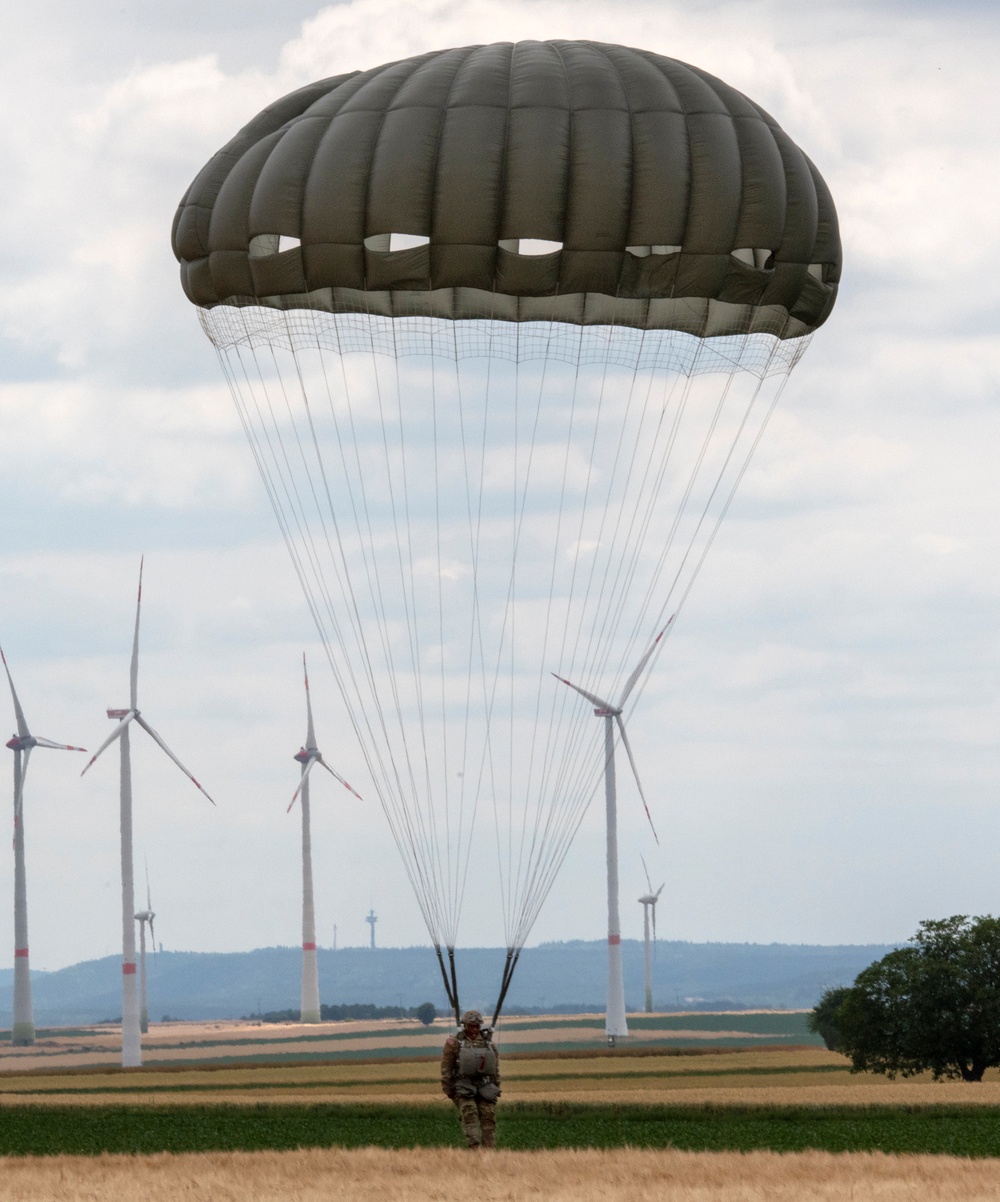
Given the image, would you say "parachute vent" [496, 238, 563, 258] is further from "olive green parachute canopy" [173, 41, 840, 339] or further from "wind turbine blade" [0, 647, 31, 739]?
"wind turbine blade" [0, 647, 31, 739]

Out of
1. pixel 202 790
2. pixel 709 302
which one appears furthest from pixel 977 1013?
pixel 202 790

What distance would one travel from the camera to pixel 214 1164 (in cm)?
2958

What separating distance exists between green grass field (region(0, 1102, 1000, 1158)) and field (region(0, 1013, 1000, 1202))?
0.22 feet

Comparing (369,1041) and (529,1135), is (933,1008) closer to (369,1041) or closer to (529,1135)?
(529,1135)

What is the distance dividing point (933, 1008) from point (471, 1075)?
107 ft

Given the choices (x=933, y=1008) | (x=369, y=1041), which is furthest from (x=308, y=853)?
(x=933, y=1008)

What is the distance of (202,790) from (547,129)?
216 ft

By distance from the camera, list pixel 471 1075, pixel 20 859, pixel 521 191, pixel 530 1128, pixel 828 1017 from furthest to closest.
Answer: pixel 20 859 < pixel 828 1017 < pixel 530 1128 < pixel 521 191 < pixel 471 1075

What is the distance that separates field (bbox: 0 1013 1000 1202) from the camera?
84.1ft

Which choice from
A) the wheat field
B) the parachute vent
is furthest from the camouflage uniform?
the parachute vent

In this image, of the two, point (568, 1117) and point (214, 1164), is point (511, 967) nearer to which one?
point (214, 1164)

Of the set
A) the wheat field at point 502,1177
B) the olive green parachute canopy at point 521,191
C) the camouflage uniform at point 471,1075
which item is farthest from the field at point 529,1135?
the olive green parachute canopy at point 521,191

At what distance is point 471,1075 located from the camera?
1095 inches

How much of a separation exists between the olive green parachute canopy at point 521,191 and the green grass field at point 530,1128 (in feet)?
47.3
